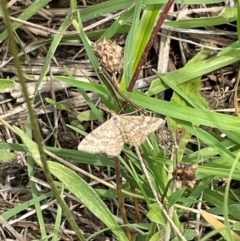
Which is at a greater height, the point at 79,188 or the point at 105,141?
the point at 105,141

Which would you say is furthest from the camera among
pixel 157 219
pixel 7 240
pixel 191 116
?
pixel 7 240

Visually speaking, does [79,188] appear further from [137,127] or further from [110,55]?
[110,55]

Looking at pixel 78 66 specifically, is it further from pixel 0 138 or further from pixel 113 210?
pixel 113 210

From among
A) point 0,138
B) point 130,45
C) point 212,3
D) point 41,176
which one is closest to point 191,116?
point 130,45

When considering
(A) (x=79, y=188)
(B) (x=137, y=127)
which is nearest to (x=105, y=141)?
(B) (x=137, y=127)

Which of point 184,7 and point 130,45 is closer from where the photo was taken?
point 130,45

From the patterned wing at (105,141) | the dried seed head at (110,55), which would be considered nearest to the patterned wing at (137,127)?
the patterned wing at (105,141)

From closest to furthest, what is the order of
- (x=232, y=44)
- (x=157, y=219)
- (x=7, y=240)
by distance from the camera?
1. (x=157, y=219)
2. (x=232, y=44)
3. (x=7, y=240)
